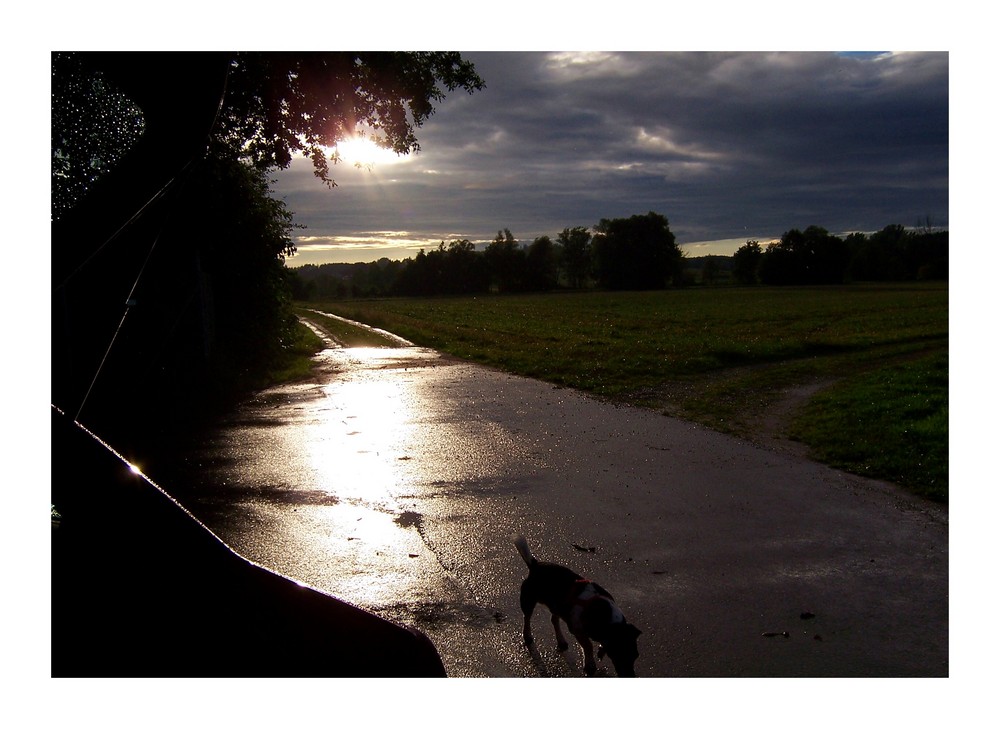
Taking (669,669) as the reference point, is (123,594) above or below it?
above

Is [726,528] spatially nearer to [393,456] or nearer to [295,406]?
[393,456]

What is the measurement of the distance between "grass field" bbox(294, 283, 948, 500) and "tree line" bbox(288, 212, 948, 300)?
65.6 feet

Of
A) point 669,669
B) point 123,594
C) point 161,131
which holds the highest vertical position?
point 161,131

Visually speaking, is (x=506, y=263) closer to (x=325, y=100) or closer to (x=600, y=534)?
(x=325, y=100)

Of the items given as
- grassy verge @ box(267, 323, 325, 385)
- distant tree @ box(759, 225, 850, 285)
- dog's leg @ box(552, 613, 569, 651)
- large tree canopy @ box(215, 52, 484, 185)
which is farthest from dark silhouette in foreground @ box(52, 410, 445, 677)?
distant tree @ box(759, 225, 850, 285)

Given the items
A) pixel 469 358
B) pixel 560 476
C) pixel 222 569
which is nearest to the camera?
pixel 222 569

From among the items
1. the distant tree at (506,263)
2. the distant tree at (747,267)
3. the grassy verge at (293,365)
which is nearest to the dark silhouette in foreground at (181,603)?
the grassy verge at (293,365)

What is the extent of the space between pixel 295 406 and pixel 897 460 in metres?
7.76

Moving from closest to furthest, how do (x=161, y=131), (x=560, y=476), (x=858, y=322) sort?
(x=161, y=131)
(x=560, y=476)
(x=858, y=322)

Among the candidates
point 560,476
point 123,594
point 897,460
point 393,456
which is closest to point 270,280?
point 393,456

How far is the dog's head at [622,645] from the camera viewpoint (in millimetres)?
3541

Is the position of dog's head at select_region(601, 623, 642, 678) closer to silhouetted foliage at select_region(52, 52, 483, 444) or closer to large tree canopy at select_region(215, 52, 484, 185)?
silhouetted foliage at select_region(52, 52, 483, 444)

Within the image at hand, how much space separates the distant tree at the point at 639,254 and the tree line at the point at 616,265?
10cm

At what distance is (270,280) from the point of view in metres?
15.4
